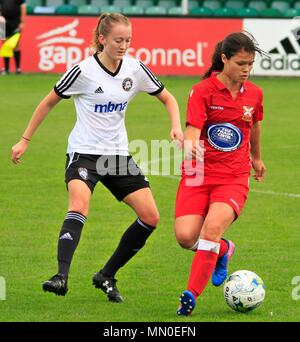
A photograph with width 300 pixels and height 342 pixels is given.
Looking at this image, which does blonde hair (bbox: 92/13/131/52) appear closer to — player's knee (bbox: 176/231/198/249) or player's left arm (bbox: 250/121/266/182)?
player's left arm (bbox: 250/121/266/182)

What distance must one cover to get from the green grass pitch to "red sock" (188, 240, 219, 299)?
20 centimetres

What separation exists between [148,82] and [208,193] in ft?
3.36

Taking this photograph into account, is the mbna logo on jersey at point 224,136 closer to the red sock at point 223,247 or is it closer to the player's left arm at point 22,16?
the red sock at point 223,247

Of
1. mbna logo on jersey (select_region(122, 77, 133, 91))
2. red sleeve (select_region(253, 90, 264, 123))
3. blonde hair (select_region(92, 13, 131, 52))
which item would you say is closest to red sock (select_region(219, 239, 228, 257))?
red sleeve (select_region(253, 90, 264, 123))

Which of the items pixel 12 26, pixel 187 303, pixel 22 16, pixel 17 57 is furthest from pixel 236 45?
pixel 12 26

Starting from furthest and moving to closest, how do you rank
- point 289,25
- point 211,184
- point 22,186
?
point 289,25 → point 22,186 → point 211,184

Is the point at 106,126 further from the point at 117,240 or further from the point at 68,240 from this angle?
the point at 117,240

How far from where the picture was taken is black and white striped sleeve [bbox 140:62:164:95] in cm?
855

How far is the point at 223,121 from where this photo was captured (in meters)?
8.11

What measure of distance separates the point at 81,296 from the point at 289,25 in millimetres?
17359

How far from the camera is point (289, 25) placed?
982 inches
